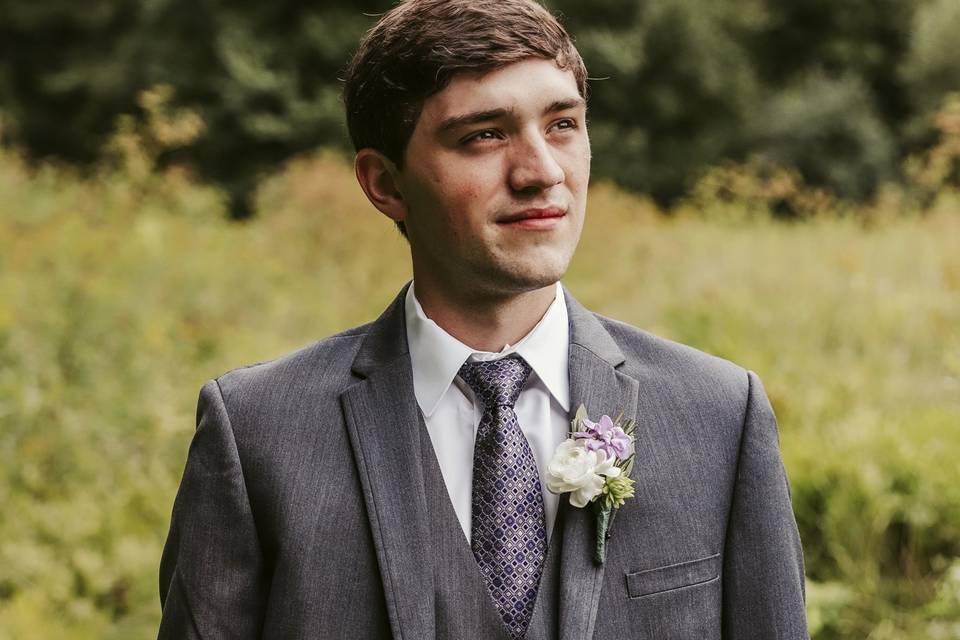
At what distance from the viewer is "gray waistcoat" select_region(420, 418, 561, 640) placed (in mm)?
1812

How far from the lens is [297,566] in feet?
6.10

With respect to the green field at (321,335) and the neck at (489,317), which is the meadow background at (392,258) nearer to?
the green field at (321,335)

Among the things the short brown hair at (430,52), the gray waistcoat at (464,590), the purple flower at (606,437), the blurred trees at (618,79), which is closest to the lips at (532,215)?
the short brown hair at (430,52)

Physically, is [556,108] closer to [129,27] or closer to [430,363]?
[430,363]

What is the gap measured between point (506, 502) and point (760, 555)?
45cm

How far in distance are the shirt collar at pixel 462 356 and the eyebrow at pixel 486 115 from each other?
0.37 meters

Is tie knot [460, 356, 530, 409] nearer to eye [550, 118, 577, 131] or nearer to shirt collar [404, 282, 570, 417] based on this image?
shirt collar [404, 282, 570, 417]

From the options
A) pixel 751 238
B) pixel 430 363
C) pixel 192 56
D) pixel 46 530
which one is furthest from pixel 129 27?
pixel 430 363

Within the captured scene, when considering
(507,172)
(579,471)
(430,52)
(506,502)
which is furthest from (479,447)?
(430,52)

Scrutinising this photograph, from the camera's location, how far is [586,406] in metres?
1.94

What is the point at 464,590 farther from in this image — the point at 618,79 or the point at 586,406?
the point at 618,79

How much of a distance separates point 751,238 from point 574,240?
8.75 meters

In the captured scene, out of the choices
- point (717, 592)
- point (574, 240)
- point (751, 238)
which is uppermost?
point (751, 238)

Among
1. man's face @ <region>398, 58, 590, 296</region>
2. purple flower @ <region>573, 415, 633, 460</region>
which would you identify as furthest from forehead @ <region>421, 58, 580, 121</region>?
purple flower @ <region>573, 415, 633, 460</region>
